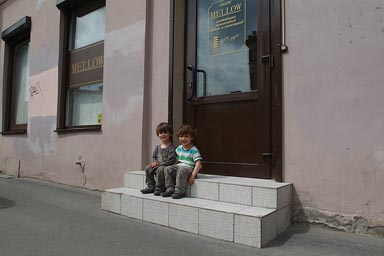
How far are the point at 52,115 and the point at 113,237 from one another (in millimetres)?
4165

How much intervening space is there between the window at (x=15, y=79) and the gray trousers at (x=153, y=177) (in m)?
5.42

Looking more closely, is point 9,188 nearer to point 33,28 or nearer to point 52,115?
point 52,115

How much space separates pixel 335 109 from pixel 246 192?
1.16 meters

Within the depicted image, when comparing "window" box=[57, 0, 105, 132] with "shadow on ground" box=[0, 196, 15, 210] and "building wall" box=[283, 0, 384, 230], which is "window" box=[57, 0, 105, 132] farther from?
"building wall" box=[283, 0, 384, 230]

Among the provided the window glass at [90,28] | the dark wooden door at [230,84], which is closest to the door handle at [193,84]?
the dark wooden door at [230,84]

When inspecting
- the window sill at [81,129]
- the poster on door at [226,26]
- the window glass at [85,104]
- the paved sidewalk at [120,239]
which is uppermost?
the poster on door at [226,26]

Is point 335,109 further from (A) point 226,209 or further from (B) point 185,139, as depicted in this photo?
(B) point 185,139

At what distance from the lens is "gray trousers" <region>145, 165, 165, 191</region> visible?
13.0ft

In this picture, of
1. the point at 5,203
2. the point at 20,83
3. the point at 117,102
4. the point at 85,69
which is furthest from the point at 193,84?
the point at 20,83

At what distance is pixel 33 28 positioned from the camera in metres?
7.61

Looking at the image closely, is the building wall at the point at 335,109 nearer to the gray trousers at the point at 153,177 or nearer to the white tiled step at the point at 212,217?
the white tiled step at the point at 212,217

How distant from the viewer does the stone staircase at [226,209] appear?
3.03 m

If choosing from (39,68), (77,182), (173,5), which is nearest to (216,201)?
(173,5)

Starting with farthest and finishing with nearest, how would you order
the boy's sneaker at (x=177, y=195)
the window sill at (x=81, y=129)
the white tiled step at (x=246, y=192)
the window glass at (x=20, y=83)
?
1. the window glass at (x=20, y=83)
2. the window sill at (x=81, y=129)
3. the boy's sneaker at (x=177, y=195)
4. the white tiled step at (x=246, y=192)
